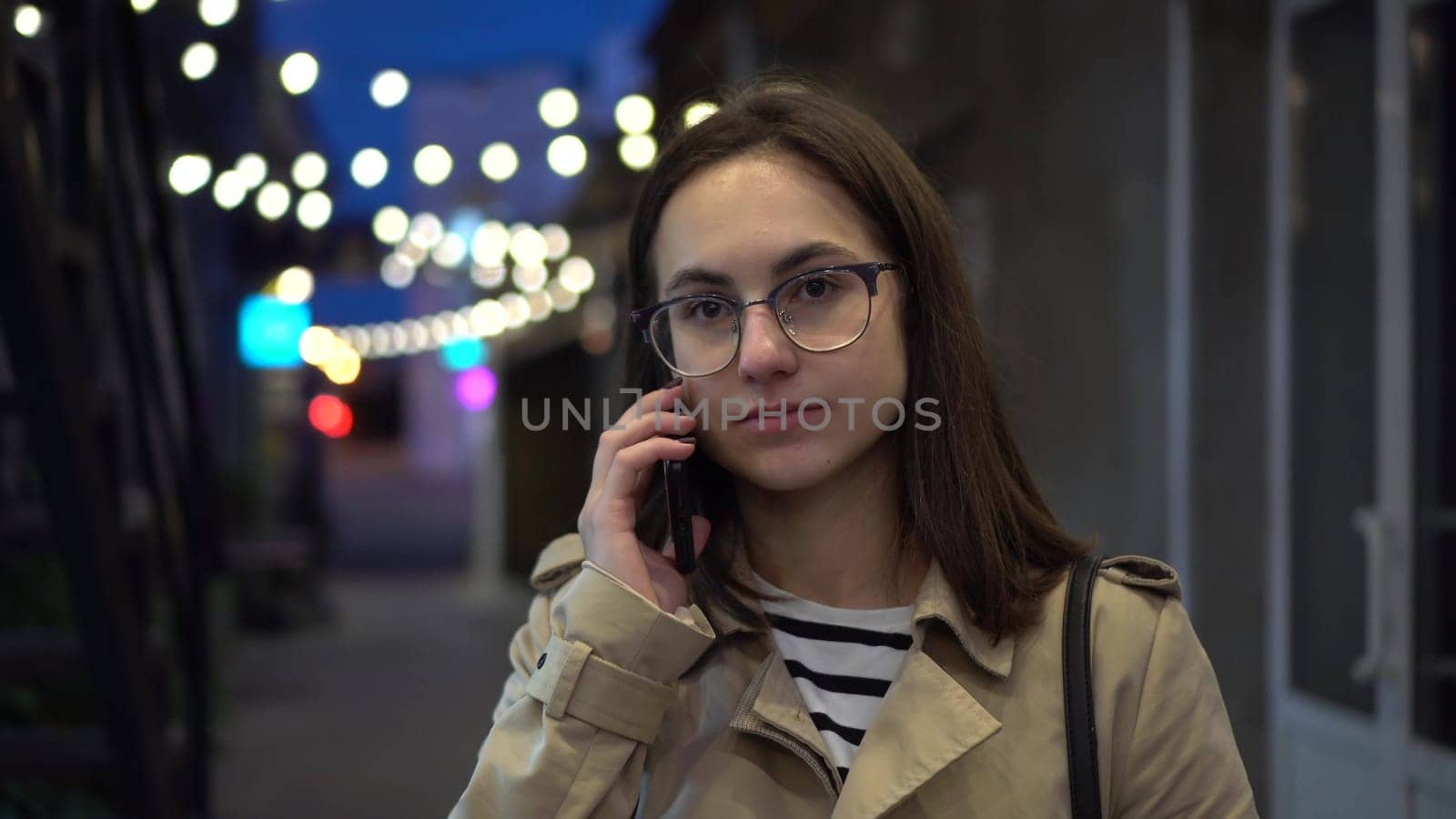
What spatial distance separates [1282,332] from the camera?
3582 mm

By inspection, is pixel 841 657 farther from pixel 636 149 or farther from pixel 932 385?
pixel 636 149

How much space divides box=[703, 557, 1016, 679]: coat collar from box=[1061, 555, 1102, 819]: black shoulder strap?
0.22ft

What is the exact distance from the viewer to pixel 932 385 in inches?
59.6

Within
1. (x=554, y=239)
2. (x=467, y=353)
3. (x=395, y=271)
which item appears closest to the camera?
(x=554, y=239)

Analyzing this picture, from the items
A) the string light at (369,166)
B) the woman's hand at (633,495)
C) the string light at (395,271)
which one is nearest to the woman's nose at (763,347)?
the woman's hand at (633,495)

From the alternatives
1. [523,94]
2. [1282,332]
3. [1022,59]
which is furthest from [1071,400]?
[523,94]

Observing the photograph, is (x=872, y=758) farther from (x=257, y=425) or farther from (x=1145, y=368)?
(x=257, y=425)

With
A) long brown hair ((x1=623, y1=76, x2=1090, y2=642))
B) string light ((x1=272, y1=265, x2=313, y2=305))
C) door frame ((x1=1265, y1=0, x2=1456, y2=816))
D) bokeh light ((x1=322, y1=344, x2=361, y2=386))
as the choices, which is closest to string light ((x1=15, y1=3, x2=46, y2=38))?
long brown hair ((x1=623, y1=76, x2=1090, y2=642))

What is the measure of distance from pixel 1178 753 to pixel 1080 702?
0.38 ft

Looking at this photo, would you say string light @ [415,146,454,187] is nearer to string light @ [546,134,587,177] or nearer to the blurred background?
A: the blurred background

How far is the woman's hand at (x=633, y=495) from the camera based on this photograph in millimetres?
1427

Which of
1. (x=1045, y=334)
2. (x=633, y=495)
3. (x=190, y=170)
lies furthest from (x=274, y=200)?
(x=633, y=495)

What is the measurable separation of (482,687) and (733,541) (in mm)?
7082

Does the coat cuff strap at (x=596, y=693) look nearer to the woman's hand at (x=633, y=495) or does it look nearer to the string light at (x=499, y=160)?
the woman's hand at (x=633, y=495)
